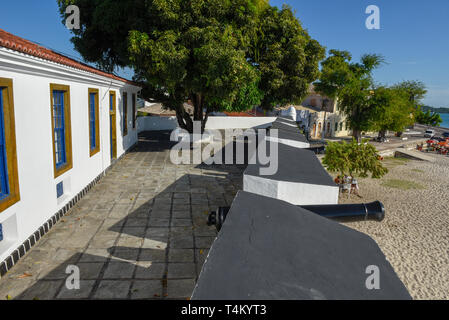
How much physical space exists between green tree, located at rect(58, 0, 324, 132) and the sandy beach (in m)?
6.78

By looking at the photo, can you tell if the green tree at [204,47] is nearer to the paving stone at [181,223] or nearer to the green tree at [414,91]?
the paving stone at [181,223]

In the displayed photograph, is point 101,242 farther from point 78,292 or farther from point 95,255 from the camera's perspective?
point 78,292

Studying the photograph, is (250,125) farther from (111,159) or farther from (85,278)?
(85,278)

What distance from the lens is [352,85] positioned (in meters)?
→ 33.5

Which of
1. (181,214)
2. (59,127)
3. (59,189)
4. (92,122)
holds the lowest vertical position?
(181,214)

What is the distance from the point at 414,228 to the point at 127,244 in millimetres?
8933

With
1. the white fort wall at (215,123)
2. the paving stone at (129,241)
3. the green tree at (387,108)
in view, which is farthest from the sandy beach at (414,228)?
the white fort wall at (215,123)

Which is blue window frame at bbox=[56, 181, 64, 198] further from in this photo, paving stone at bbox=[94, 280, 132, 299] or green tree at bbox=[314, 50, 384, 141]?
green tree at bbox=[314, 50, 384, 141]

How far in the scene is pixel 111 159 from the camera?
12.2 m

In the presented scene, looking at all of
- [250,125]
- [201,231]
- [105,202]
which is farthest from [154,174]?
[250,125]

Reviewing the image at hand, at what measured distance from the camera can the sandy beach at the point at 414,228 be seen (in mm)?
6620

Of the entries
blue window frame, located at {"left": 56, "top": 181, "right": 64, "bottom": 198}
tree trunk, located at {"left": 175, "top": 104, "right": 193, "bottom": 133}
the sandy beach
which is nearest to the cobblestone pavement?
blue window frame, located at {"left": 56, "top": 181, "right": 64, "bottom": 198}

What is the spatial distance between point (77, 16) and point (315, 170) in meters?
14.9

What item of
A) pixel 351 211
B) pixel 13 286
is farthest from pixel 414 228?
pixel 13 286
